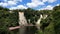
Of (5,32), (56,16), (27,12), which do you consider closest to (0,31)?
(5,32)

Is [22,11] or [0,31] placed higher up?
[0,31]

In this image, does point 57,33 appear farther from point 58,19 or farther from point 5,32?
point 5,32

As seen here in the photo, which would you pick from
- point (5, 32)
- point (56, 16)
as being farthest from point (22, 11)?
point (56, 16)

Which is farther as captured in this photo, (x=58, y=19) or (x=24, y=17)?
(x=24, y=17)

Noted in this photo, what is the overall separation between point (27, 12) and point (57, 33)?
44.8 m

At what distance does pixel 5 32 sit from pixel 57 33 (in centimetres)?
757

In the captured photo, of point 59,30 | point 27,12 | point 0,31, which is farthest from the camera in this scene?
point 27,12

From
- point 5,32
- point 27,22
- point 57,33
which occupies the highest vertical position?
point 57,33

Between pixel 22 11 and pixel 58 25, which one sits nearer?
pixel 58 25

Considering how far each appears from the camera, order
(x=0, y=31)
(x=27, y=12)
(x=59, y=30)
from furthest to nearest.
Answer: (x=27, y=12)
(x=0, y=31)
(x=59, y=30)

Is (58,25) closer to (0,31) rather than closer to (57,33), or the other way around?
(57,33)

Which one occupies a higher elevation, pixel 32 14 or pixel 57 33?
pixel 57 33

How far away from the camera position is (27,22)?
53750mm

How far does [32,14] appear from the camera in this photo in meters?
54.0
